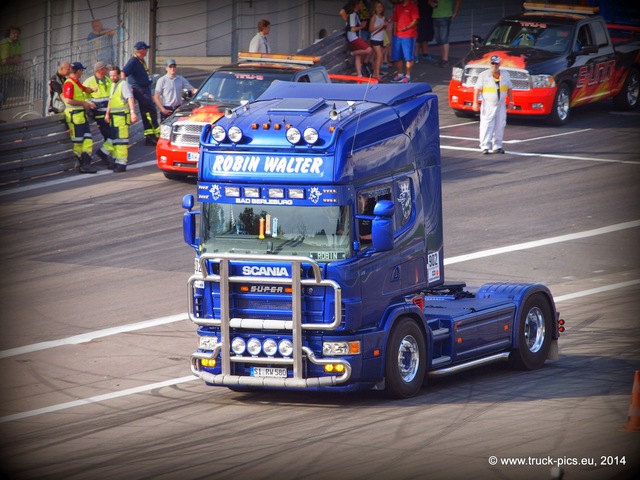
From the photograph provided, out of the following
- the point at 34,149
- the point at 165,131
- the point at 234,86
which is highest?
the point at 234,86

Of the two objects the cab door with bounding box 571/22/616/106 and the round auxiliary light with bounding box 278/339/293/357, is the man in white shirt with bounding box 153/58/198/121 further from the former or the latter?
the round auxiliary light with bounding box 278/339/293/357

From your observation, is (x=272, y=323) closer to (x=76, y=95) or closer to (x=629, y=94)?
(x=76, y=95)

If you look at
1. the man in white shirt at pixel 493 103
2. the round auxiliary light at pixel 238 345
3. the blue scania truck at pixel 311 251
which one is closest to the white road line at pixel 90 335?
the blue scania truck at pixel 311 251

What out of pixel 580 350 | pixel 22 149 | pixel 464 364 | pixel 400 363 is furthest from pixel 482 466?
pixel 22 149

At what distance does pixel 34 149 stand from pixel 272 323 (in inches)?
534

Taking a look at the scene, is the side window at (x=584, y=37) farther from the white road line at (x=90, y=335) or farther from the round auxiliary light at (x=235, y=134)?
the round auxiliary light at (x=235, y=134)

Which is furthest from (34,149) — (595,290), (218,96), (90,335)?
(595,290)

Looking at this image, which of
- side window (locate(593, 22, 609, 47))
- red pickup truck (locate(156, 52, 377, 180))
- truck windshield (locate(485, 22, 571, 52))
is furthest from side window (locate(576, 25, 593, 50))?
red pickup truck (locate(156, 52, 377, 180))

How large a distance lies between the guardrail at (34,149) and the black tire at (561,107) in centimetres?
1079

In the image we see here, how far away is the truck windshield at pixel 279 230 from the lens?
1220cm

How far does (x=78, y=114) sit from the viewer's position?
24.4m

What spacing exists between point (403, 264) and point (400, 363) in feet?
3.42

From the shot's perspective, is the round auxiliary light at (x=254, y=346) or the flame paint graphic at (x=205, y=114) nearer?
the round auxiliary light at (x=254, y=346)

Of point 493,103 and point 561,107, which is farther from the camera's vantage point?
point 561,107
